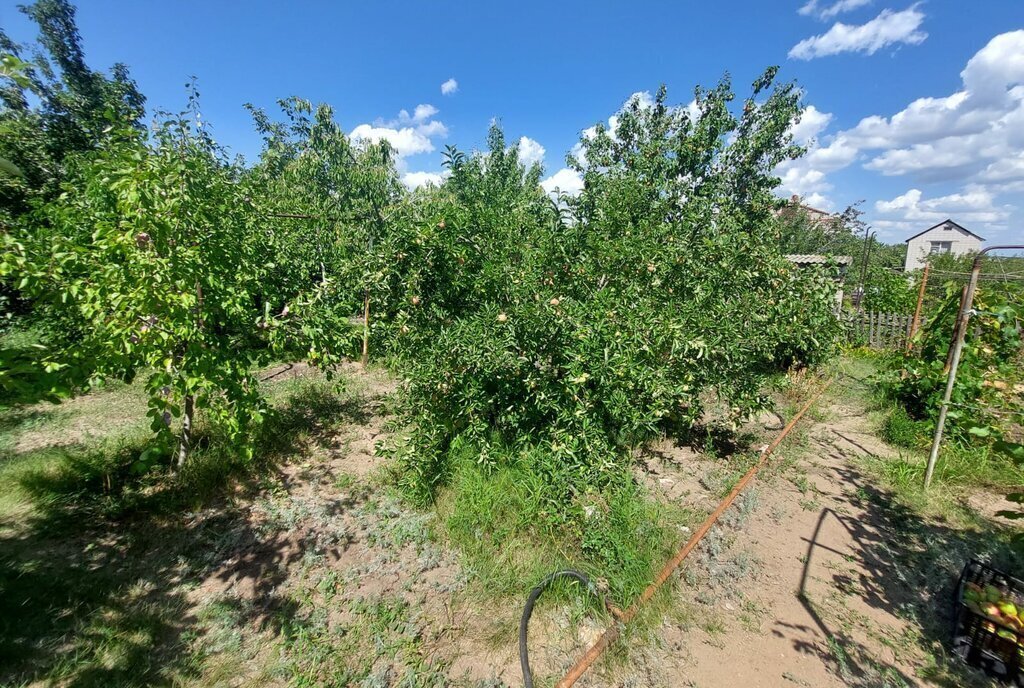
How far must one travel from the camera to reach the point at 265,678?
225cm

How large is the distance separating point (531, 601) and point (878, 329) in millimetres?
11384

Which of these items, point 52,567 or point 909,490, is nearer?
point 52,567

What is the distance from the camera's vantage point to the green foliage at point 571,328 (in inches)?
128

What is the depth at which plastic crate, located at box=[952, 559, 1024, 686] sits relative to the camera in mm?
2324

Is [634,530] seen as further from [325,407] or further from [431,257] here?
[325,407]

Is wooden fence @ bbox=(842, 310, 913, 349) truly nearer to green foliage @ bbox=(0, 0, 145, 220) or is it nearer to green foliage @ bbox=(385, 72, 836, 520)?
green foliage @ bbox=(385, 72, 836, 520)

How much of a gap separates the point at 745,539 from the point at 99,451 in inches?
234

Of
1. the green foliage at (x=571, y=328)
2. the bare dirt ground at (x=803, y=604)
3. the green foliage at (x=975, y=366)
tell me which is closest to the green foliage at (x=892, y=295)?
the green foliage at (x=975, y=366)

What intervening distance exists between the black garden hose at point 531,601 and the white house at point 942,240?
49995 millimetres

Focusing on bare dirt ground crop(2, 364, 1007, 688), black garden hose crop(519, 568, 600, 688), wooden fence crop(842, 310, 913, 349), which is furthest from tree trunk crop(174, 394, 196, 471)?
wooden fence crop(842, 310, 913, 349)

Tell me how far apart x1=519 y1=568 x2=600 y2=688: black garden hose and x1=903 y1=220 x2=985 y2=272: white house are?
49995mm

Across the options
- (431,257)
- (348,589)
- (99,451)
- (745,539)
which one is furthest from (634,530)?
(99,451)

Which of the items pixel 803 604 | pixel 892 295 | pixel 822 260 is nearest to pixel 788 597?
pixel 803 604

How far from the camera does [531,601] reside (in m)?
2.61
